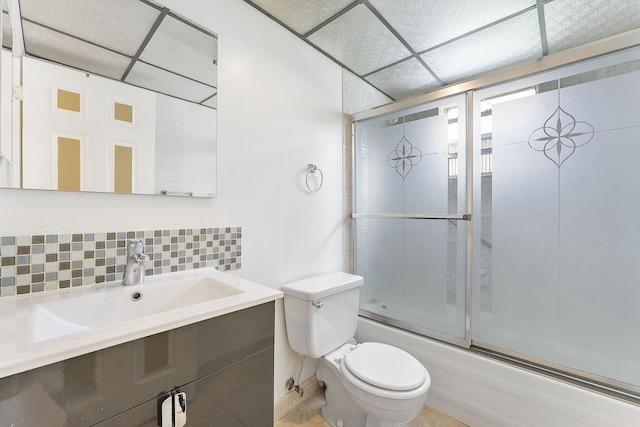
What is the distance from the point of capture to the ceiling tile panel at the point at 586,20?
1.34 meters

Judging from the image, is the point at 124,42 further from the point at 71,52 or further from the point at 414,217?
the point at 414,217

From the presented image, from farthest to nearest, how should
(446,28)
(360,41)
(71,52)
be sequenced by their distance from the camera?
1. (360,41)
2. (446,28)
3. (71,52)

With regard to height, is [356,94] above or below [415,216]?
above

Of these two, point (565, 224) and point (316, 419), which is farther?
point (316, 419)

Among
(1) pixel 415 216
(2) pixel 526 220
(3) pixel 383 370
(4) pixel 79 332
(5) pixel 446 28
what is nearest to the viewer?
(4) pixel 79 332

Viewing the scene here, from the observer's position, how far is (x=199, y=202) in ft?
4.07

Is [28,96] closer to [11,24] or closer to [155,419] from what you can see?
[11,24]

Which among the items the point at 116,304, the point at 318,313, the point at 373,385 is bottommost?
the point at 373,385

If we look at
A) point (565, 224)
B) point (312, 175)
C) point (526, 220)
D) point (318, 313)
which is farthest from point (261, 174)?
point (565, 224)

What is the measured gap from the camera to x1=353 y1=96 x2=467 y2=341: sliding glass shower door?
5.35ft

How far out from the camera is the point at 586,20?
4.78 feet

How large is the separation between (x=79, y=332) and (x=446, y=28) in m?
2.09

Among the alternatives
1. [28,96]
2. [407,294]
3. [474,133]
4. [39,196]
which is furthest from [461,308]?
[28,96]

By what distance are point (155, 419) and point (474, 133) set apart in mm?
1879
